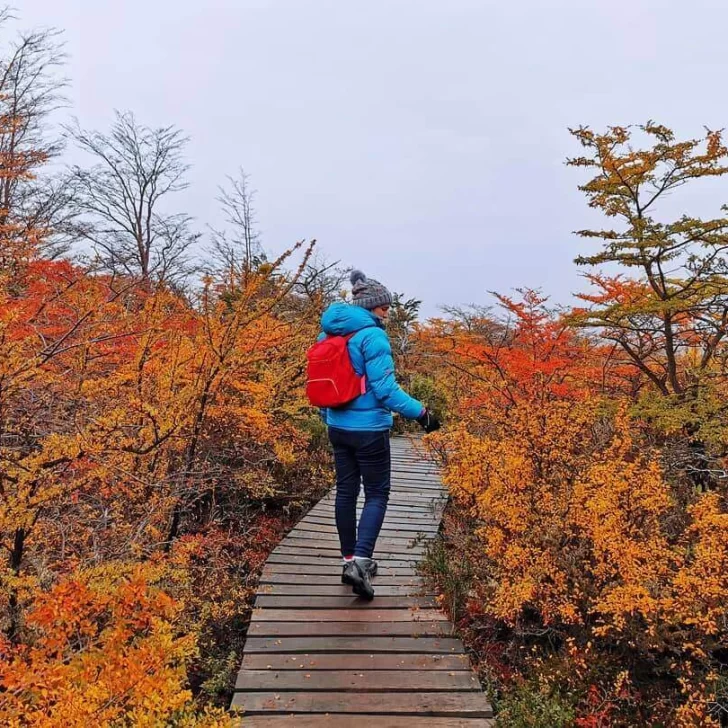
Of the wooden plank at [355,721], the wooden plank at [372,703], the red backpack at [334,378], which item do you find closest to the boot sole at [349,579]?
the wooden plank at [372,703]

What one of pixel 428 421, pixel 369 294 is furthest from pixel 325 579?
pixel 369 294

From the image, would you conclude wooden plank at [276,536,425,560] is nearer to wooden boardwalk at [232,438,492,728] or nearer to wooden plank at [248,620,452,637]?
wooden boardwalk at [232,438,492,728]

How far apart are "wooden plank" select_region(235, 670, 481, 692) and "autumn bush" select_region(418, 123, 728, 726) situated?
26 centimetres

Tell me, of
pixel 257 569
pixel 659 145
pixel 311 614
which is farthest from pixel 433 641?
pixel 659 145

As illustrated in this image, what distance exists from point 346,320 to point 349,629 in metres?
1.83

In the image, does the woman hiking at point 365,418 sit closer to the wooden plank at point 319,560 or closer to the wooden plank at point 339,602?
the wooden plank at point 339,602

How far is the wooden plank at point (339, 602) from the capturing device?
321cm

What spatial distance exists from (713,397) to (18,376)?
491 cm

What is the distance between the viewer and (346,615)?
10.2 ft

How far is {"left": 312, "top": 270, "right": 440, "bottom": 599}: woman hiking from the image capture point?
3105mm

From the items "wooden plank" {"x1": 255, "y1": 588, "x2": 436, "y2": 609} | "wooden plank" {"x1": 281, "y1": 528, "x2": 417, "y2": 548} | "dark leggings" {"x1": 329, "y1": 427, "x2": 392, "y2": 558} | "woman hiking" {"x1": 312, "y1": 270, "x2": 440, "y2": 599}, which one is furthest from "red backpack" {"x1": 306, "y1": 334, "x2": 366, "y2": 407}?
"wooden plank" {"x1": 281, "y1": 528, "x2": 417, "y2": 548}

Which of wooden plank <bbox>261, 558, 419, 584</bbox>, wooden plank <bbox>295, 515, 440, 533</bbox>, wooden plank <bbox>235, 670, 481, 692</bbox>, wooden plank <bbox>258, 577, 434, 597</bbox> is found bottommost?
wooden plank <bbox>295, 515, 440, 533</bbox>

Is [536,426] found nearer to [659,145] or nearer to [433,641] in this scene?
[433,641]

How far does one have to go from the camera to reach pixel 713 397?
4.23m
